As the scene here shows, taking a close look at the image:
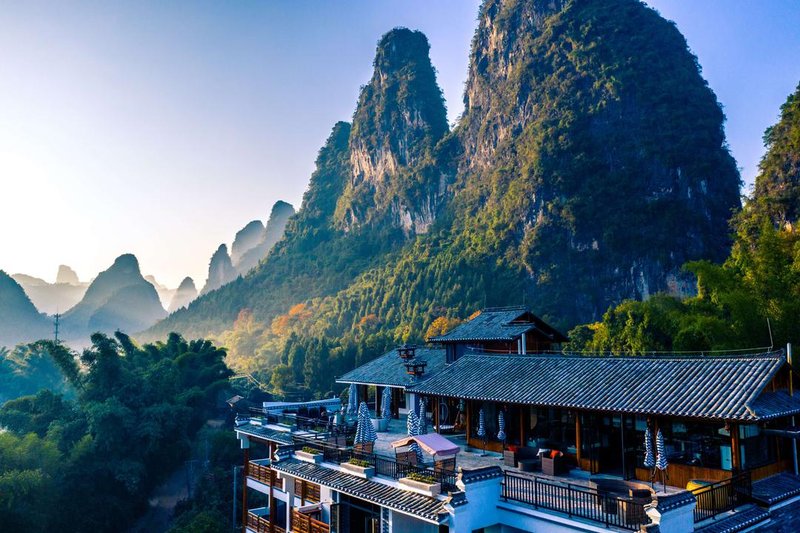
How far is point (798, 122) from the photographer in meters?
46.4

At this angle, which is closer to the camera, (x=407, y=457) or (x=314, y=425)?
(x=407, y=457)

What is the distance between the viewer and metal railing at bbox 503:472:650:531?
11.3 m

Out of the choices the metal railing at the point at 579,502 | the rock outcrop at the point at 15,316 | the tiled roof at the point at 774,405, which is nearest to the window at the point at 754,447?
the tiled roof at the point at 774,405

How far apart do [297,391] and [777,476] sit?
49884mm

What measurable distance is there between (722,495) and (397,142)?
4571 inches

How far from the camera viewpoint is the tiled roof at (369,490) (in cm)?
1334

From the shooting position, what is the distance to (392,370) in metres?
29.5

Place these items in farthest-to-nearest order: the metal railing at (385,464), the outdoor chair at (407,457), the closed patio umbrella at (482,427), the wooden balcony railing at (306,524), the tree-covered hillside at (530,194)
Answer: the tree-covered hillside at (530,194) < the closed patio umbrella at (482,427) < the wooden balcony railing at (306,524) < the outdoor chair at (407,457) < the metal railing at (385,464)

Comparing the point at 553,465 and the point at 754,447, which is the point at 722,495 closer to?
the point at 754,447

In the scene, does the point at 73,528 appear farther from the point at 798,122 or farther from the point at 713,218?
the point at 713,218

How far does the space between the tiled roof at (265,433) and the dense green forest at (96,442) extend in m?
12.4

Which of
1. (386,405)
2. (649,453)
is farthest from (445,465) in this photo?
(386,405)

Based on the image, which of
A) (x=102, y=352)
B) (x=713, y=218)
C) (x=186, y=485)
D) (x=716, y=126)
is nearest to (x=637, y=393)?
(x=186, y=485)

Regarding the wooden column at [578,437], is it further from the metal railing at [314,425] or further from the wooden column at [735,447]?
the metal railing at [314,425]
